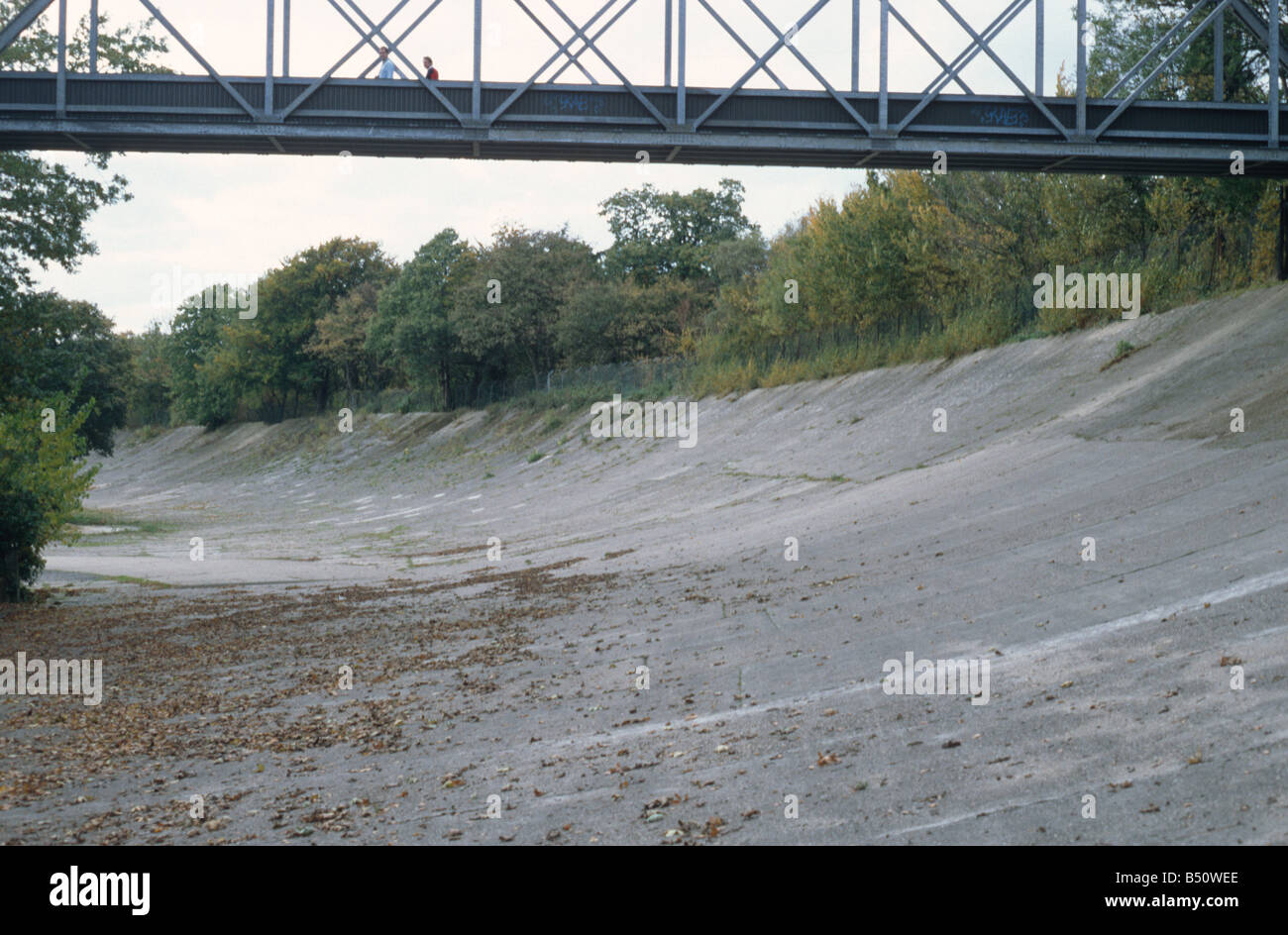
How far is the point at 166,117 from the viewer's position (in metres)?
18.3

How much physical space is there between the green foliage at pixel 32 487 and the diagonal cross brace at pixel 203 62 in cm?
690

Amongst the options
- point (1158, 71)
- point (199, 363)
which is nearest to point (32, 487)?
point (1158, 71)

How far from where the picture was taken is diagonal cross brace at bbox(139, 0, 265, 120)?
17.2m

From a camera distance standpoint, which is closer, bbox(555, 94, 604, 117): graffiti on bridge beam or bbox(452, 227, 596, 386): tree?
bbox(555, 94, 604, 117): graffiti on bridge beam

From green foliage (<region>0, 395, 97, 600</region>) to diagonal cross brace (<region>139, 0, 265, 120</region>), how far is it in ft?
22.6

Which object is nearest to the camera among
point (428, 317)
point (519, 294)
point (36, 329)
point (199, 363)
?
point (36, 329)

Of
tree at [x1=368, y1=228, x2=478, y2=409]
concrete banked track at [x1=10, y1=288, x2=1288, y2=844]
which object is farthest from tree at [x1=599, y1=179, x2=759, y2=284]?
concrete banked track at [x1=10, y1=288, x2=1288, y2=844]

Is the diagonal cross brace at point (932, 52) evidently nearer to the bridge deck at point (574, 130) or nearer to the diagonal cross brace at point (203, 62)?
the bridge deck at point (574, 130)

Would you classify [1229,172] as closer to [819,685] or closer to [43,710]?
[819,685]

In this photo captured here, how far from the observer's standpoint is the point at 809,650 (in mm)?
11375

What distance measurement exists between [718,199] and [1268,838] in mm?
75948

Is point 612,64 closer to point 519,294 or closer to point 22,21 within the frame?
point 22,21

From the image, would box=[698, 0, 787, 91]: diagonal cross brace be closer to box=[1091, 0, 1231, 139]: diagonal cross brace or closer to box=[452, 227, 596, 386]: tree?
box=[1091, 0, 1231, 139]: diagonal cross brace

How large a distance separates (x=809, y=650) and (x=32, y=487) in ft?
48.4
